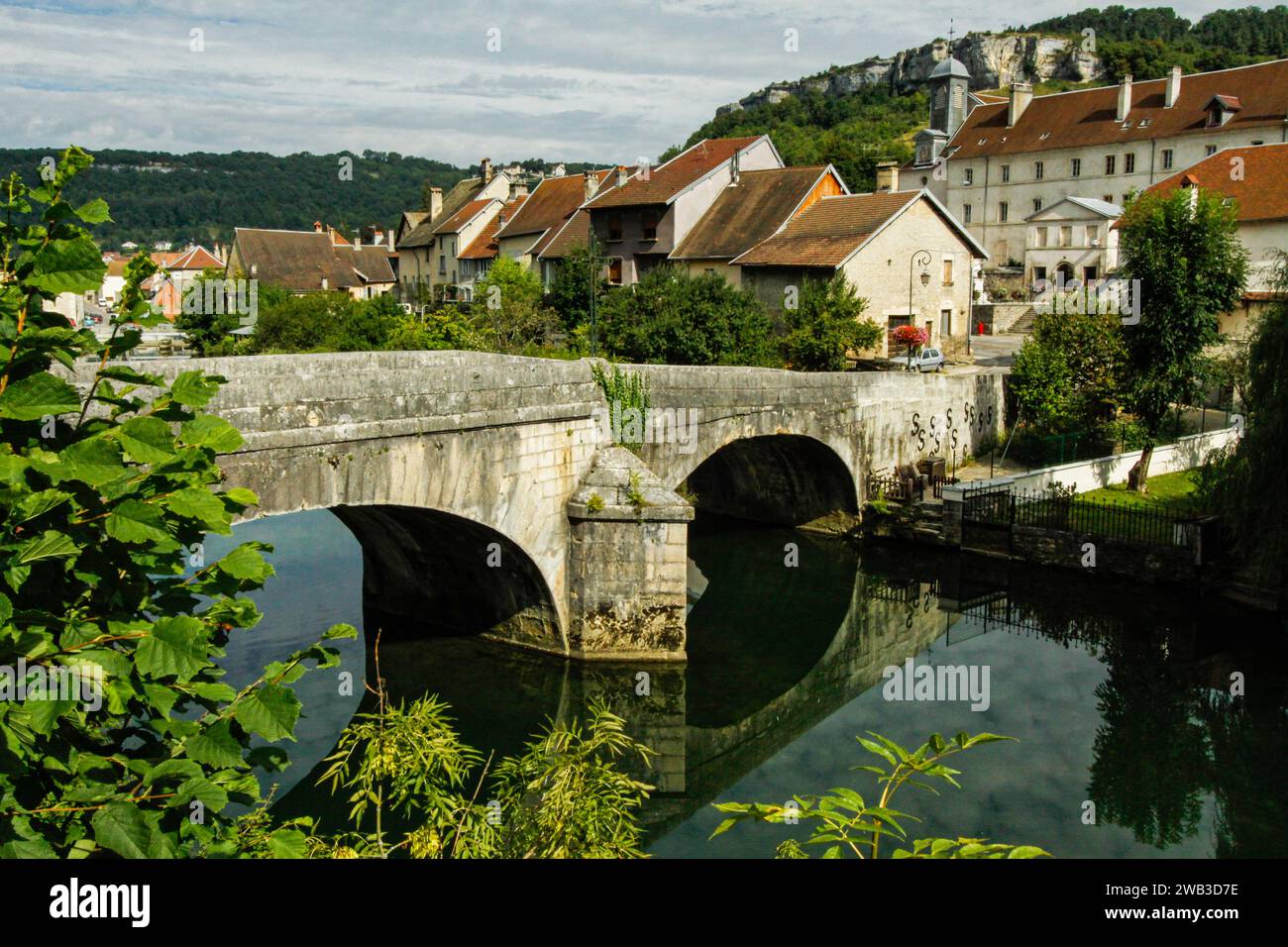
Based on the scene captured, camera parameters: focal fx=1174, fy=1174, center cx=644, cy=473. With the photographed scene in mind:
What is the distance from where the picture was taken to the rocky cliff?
124688 mm

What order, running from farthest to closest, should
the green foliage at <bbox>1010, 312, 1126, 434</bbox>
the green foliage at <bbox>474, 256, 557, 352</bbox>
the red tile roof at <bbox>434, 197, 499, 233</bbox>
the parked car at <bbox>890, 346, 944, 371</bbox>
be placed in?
1. the red tile roof at <bbox>434, 197, 499, 233</bbox>
2. the green foliage at <bbox>474, 256, 557, 352</bbox>
3. the parked car at <bbox>890, 346, 944, 371</bbox>
4. the green foliage at <bbox>1010, 312, 1126, 434</bbox>

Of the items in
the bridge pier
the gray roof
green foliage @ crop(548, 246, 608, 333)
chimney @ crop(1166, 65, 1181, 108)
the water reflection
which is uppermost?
the gray roof

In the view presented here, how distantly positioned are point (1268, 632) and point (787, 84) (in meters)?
157

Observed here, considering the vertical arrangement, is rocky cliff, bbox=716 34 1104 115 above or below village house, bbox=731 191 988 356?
above

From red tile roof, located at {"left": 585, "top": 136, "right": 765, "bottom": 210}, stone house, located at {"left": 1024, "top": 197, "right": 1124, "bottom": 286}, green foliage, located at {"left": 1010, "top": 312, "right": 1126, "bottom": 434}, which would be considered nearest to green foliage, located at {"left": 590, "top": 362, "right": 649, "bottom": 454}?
green foliage, located at {"left": 1010, "top": 312, "right": 1126, "bottom": 434}

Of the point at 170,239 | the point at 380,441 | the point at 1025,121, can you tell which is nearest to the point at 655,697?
the point at 380,441

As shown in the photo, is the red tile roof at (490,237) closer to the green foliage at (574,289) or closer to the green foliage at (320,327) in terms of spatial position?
the green foliage at (574,289)

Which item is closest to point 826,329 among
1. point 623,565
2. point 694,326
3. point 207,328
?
point 694,326

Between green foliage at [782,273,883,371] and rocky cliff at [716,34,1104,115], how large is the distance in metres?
91.7

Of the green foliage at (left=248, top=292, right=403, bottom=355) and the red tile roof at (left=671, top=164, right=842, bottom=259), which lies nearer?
the green foliage at (left=248, top=292, right=403, bottom=355)

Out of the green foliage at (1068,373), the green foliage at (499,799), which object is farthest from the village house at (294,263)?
the green foliage at (499,799)

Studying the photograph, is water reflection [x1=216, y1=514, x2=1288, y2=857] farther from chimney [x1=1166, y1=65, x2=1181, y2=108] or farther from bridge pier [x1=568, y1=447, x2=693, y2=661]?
chimney [x1=1166, y1=65, x2=1181, y2=108]

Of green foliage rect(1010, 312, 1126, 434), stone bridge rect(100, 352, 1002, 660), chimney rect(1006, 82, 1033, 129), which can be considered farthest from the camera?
chimney rect(1006, 82, 1033, 129)
